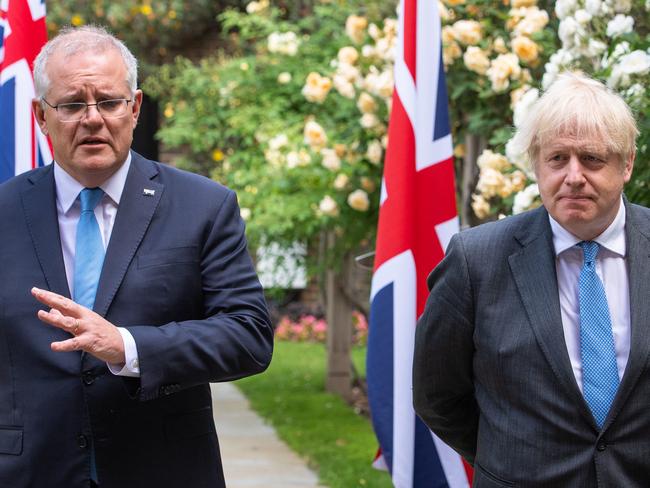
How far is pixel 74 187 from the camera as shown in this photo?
3016 millimetres

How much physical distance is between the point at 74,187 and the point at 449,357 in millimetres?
984

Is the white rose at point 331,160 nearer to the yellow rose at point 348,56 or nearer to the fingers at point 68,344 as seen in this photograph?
the yellow rose at point 348,56

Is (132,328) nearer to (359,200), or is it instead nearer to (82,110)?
(82,110)

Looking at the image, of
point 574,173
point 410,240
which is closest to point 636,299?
point 574,173

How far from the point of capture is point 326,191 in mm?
7422

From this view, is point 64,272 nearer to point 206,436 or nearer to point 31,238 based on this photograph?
point 31,238

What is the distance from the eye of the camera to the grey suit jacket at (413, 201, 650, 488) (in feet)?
8.75

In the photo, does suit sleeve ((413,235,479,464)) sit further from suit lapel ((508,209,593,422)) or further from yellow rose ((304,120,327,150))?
yellow rose ((304,120,327,150))

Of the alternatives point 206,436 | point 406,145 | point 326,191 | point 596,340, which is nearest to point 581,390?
point 596,340

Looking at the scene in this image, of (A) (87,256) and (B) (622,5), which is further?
(B) (622,5)

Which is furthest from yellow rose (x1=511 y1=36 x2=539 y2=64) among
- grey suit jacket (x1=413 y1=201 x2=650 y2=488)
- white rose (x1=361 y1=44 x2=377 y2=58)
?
grey suit jacket (x1=413 y1=201 x2=650 y2=488)

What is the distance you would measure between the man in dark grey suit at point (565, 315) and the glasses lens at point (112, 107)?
85 centimetres

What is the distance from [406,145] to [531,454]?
1.87 meters

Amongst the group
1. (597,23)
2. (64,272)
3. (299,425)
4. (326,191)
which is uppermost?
(597,23)
